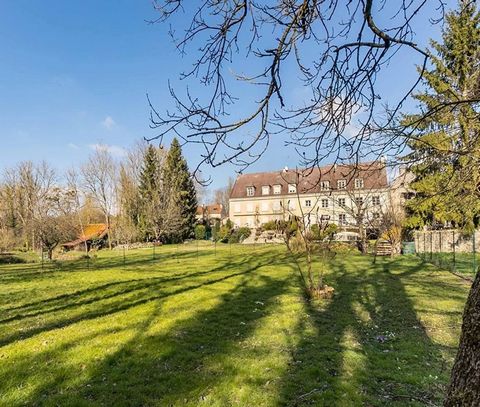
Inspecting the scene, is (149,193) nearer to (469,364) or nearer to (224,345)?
(224,345)

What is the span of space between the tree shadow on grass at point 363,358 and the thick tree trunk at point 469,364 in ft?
8.66

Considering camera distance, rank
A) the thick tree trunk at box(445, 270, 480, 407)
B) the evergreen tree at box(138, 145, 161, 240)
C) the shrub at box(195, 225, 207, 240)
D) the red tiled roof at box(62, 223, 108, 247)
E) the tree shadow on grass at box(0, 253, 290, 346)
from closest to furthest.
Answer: the thick tree trunk at box(445, 270, 480, 407)
the tree shadow on grass at box(0, 253, 290, 346)
the red tiled roof at box(62, 223, 108, 247)
the evergreen tree at box(138, 145, 161, 240)
the shrub at box(195, 225, 207, 240)

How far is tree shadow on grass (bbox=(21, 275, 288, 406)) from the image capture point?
13.1 feet

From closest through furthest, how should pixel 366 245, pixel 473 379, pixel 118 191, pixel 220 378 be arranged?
pixel 473 379 → pixel 220 378 → pixel 366 245 → pixel 118 191

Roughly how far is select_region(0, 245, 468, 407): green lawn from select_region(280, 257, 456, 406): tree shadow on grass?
0.06 feet

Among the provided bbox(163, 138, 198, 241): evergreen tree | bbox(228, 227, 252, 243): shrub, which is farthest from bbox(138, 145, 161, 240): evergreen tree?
bbox(228, 227, 252, 243): shrub

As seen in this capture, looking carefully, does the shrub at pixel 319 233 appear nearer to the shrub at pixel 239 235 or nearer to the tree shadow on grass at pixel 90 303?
the tree shadow on grass at pixel 90 303

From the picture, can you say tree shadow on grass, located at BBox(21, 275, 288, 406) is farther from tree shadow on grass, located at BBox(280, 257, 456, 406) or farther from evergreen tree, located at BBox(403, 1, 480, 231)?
evergreen tree, located at BBox(403, 1, 480, 231)

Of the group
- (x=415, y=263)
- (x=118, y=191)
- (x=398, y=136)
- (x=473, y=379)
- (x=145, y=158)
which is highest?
(x=145, y=158)

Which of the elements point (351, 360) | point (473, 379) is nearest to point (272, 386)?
point (351, 360)

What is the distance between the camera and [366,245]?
2553 cm

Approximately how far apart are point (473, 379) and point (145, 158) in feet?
141

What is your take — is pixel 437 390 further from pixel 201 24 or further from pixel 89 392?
pixel 201 24

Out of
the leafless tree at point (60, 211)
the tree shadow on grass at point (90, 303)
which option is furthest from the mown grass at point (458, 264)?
the leafless tree at point (60, 211)
